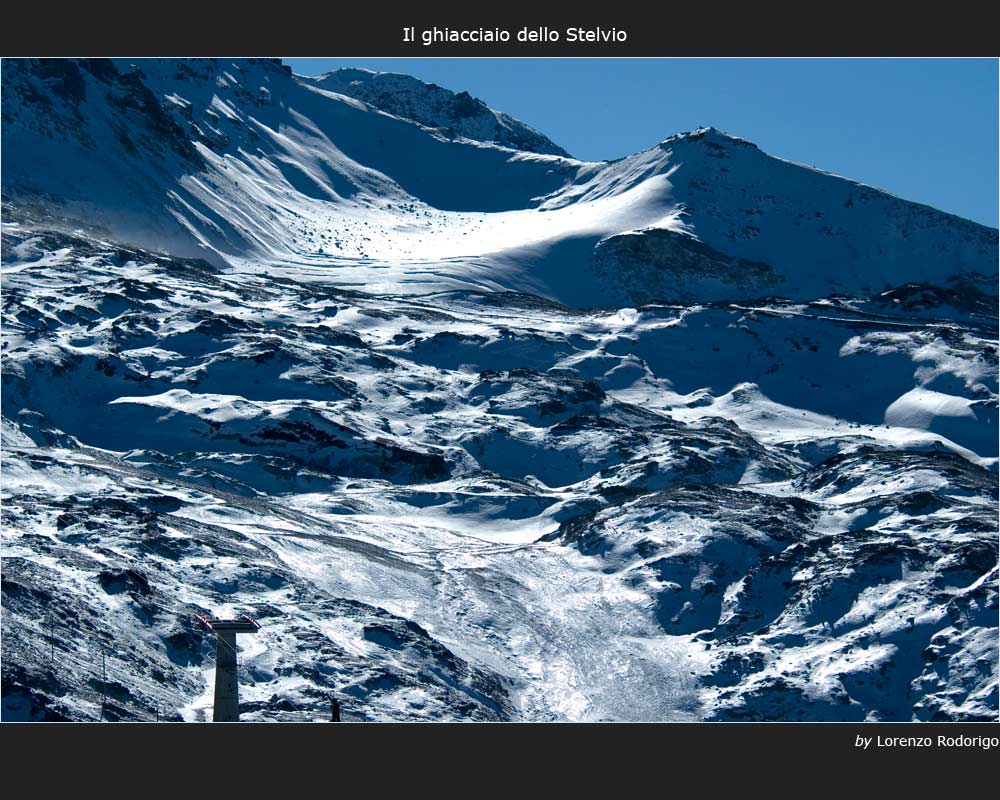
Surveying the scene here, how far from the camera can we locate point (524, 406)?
158000 millimetres

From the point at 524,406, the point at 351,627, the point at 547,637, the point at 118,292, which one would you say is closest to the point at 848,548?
the point at 547,637

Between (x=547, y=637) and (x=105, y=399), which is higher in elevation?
(x=105, y=399)

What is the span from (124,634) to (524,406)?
73.6 m

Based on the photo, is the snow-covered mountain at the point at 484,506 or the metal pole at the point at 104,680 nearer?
the metal pole at the point at 104,680

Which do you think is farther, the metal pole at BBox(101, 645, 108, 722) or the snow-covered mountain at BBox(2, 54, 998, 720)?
the snow-covered mountain at BBox(2, 54, 998, 720)

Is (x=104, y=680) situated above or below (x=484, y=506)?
below

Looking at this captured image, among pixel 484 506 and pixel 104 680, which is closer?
pixel 104 680

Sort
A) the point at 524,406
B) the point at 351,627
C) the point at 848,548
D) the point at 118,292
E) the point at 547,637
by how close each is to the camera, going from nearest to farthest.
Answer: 1. the point at 351,627
2. the point at 547,637
3. the point at 848,548
4. the point at 524,406
5. the point at 118,292

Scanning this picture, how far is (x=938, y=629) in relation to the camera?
335 feet

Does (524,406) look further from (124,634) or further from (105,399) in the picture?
(124,634)
